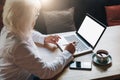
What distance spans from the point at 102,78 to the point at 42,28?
1.35 metres

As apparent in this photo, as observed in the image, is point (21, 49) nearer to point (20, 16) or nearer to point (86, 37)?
point (20, 16)

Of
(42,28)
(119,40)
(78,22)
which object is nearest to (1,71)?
(119,40)

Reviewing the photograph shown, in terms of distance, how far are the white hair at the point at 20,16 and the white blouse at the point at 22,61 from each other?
51 mm

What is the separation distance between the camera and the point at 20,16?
134 centimetres

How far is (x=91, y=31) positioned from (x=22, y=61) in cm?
67

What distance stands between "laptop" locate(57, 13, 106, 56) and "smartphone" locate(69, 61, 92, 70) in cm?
11

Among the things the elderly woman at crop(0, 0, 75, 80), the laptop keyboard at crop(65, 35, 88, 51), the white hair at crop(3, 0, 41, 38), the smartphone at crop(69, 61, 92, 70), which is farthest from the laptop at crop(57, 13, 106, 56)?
the white hair at crop(3, 0, 41, 38)

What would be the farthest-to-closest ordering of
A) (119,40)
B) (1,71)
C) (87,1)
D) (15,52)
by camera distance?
(87,1)
(119,40)
(1,71)
(15,52)

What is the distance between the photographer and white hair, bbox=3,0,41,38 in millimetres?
1340

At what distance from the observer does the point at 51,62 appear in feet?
4.96

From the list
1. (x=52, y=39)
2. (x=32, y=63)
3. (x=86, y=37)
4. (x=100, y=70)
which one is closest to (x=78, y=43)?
(x=86, y=37)

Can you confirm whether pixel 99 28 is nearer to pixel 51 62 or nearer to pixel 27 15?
pixel 51 62

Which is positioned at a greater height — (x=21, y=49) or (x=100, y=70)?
(x=21, y=49)

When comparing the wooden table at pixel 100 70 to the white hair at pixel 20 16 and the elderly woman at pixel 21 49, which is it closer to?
the elderly woman at pixel 21 49
